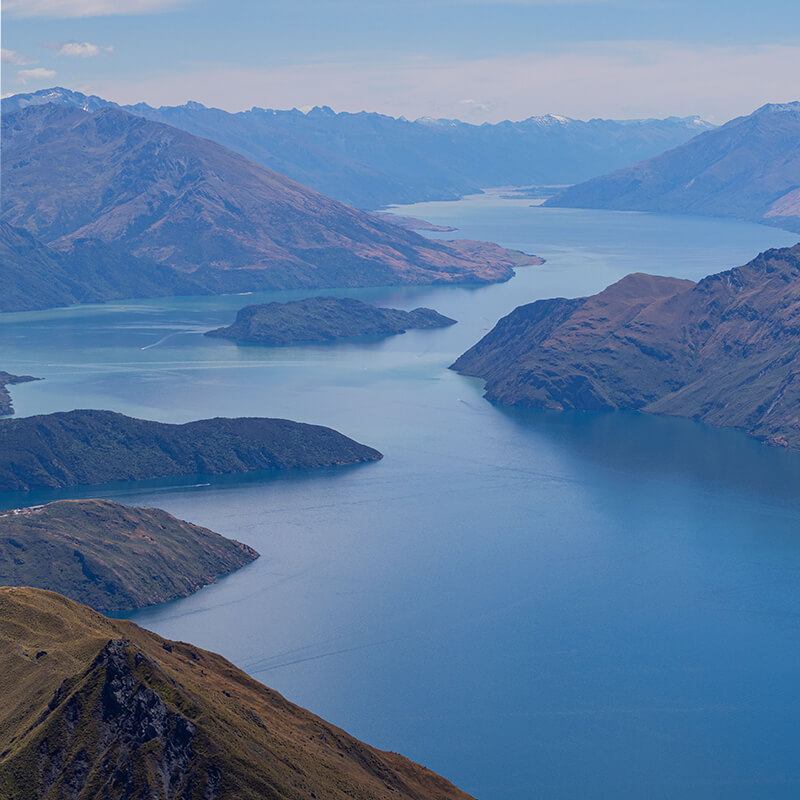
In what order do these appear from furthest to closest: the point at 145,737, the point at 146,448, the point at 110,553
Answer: the point at 146,448, the point at 110,553, the point at 145,737

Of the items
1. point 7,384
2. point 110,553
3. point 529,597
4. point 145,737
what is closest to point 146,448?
point 110,553

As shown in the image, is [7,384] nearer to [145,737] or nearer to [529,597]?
[529,597]

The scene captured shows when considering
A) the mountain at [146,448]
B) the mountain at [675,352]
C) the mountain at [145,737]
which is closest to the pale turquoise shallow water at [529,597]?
the mountain at [146,448]

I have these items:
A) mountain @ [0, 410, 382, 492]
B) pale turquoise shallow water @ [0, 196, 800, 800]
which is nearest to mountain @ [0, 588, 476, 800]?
pale turquoise shallow water @ [0, 196, 800, 800]

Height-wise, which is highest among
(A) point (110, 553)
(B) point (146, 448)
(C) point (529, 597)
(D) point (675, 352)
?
(D) point (675, 352)

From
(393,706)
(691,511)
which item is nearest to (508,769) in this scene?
(393,706)

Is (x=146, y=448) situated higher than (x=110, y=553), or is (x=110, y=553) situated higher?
(x=146, y=448)
